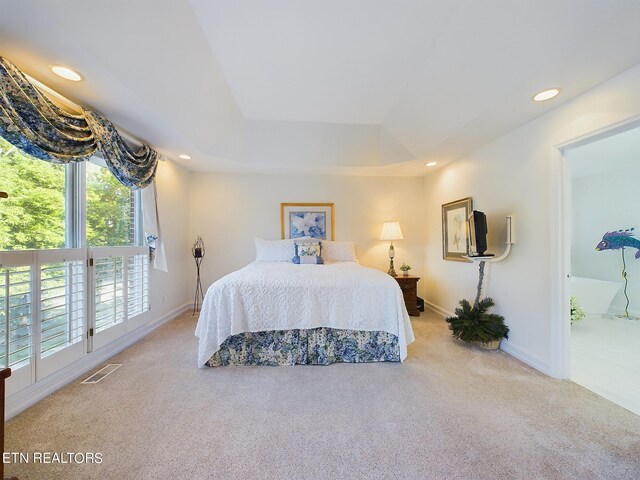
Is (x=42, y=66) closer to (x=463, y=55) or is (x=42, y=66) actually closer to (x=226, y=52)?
(x=226, y=52)

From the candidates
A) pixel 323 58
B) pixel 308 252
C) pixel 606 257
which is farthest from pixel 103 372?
pixel 606 257

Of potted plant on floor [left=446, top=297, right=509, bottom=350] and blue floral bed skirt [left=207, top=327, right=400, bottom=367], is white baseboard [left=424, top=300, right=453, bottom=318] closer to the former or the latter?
potted plant on floor [left=446, top=297, right=509, bottom=350]

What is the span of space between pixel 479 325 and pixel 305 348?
6.04 ft

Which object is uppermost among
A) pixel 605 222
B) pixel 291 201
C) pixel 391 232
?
pixel 291 201

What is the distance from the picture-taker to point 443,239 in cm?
383

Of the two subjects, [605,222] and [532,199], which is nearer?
[532,199]

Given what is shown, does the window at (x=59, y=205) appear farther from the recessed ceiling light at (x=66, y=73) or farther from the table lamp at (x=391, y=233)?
the table lamp at (x=391, y=233)

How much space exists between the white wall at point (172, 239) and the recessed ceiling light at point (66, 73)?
1.55 metres

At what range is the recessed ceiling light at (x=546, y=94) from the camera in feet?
6.24

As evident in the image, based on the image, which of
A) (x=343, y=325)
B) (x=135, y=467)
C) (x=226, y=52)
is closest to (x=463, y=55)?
(x=226, y=52)

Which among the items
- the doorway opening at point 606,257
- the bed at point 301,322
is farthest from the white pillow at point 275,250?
the doorway opening at point 606,257

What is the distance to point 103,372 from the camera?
2.18 meters

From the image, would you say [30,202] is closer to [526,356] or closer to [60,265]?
[60,265]

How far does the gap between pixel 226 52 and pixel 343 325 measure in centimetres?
253
